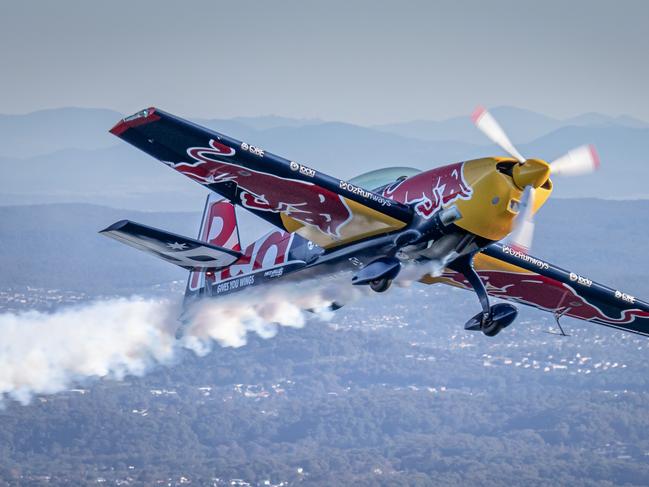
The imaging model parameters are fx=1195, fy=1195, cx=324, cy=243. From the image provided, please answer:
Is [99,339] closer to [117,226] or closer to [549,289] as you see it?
[117,226]

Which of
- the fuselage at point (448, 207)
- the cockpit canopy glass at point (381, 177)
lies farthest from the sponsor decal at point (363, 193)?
the cockpit canopy glass at point (381, 177)

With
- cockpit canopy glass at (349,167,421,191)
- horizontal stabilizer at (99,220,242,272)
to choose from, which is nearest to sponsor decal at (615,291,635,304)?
cockpit canopy glass at (349,167,421,191)

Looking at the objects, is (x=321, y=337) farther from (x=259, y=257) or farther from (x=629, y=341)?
(x=259, y=257)

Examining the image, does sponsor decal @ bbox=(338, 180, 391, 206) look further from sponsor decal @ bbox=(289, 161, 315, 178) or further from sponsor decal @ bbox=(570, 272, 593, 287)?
sponsor decal @ bbox=(570, 272, 593, 287)

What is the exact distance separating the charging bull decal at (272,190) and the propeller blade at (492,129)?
2807 mm

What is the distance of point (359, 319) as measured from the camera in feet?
385

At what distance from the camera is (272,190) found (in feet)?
71.1

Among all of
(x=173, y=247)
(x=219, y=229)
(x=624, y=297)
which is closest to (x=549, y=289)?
(x=624, y=297)

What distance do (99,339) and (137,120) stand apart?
12.5 meters

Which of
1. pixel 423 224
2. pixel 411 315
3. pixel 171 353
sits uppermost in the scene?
pixel 423 224

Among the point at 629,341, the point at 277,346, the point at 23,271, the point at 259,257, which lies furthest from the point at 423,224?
the point at 23,271

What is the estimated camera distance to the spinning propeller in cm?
2014

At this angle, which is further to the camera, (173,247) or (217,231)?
(217,231)

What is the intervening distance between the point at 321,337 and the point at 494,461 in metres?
31.8
